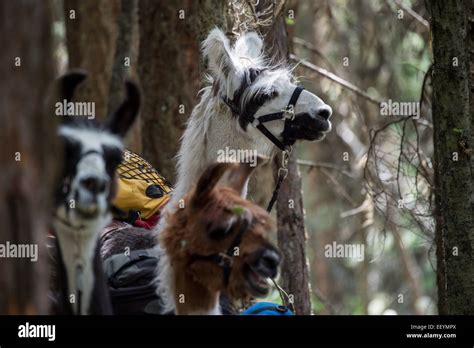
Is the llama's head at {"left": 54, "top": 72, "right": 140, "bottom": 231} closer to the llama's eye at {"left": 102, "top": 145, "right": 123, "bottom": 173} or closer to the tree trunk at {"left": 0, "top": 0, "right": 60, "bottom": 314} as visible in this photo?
the llama's eye at {"left": 102, "top": 145, "right": 123, "bottom": 173}

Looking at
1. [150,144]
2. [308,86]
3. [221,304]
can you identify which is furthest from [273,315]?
[308,86]

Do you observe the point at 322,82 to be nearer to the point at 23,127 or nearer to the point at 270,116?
the point at 270,116

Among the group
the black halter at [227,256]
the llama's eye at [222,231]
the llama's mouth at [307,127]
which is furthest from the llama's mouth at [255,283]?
the llama's mouth at [307,127]

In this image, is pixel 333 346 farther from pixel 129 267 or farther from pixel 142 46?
pixel 142 46

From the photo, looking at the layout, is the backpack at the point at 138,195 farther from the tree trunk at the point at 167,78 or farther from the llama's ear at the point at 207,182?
the tree trunk at the point at 167,78

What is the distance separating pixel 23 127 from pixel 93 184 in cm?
128

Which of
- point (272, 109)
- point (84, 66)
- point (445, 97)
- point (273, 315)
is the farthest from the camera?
point (84, 66)

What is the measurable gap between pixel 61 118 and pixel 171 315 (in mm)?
1335

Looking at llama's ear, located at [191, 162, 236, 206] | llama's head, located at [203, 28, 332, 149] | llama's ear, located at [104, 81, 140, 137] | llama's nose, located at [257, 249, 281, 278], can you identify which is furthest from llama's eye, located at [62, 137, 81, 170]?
llama's head, located at [203, 28, 332, 149]

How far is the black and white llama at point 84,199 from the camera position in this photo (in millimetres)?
4832

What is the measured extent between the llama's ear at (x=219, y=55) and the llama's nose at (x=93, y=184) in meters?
2.78

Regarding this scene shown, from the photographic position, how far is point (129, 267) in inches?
252

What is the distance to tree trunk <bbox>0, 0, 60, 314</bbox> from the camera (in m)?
3.50

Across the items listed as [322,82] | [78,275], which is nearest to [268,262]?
[78,275]
